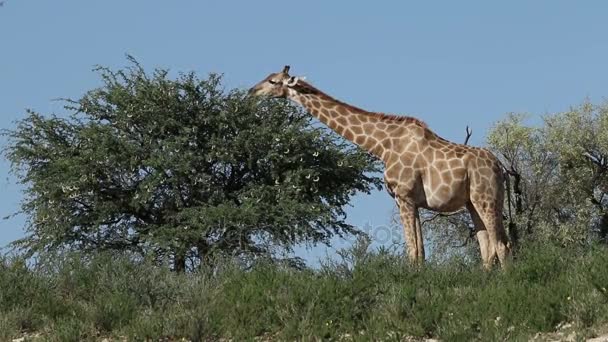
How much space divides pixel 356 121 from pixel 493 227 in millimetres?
3265

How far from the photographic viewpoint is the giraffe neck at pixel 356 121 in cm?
1856

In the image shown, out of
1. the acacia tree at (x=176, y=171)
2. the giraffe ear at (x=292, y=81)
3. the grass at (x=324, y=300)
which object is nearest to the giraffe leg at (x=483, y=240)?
the grass at (x=324, y=300)

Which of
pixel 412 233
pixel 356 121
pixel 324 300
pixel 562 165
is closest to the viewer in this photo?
pixel 324 300

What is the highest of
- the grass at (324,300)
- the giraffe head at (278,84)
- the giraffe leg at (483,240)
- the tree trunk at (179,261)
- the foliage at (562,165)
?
the foliage at (562,165)

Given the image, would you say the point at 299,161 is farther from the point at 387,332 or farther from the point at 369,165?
the point at 387,332

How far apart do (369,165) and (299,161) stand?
280 centimetres

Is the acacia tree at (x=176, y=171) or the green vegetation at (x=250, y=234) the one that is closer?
the green vegetation at (x=250, y=234)

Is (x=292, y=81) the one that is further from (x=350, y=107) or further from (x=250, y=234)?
(x=250, y=234)

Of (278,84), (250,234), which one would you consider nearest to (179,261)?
(250,234)

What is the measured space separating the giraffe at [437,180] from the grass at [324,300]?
88.9 inches

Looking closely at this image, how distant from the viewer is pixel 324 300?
1297 cm

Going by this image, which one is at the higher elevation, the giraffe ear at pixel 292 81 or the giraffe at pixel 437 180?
the giraffe ear at pixel 292 81

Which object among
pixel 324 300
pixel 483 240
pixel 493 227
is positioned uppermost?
pixel 493 227

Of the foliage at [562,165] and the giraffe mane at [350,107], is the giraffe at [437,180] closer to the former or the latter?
the giraffe mane at [350,107]
